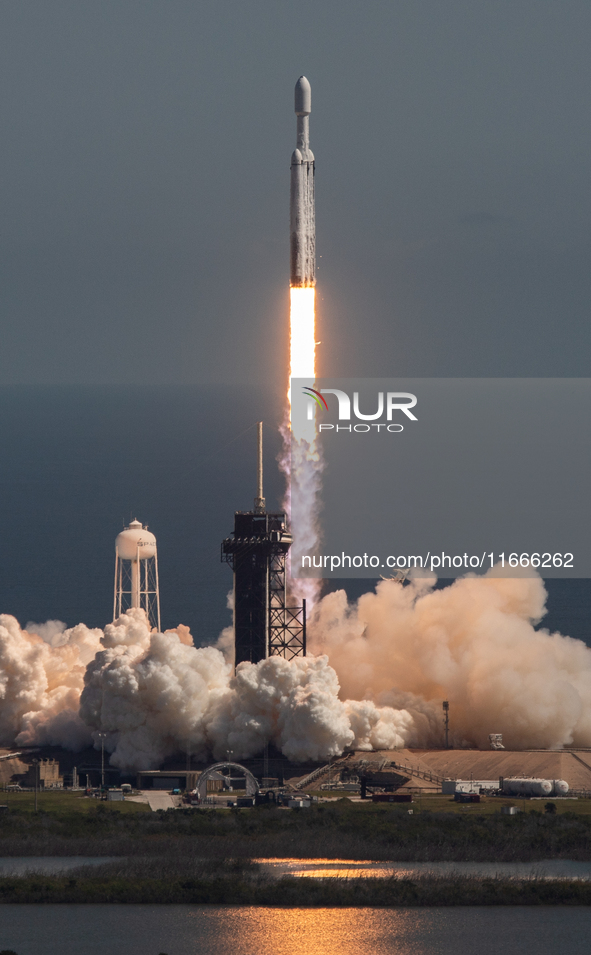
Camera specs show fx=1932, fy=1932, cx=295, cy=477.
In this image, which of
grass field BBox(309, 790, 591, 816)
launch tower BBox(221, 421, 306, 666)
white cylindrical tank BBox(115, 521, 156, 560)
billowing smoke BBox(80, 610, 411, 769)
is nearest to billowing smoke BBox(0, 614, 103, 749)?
billowing smoke BBox(80, 610, 411, 769)

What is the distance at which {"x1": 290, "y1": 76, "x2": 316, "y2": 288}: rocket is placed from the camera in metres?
80.2

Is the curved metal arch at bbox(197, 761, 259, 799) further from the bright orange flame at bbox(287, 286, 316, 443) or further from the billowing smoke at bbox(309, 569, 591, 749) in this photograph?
the bright orange flame at bbox(287, 286, 316, 443)

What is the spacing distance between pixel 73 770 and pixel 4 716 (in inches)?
255

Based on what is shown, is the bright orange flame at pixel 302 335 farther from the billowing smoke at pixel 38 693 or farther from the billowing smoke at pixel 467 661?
the billowing smoke at pixel 38 693

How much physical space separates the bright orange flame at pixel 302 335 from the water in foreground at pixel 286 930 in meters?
31.2

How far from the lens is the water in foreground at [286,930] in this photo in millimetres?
52438

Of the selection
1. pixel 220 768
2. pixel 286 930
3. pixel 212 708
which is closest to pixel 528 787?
pixel 220 768

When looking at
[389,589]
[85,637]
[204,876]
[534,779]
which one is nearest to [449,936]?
[204,876]

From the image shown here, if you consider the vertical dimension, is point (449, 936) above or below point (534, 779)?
below

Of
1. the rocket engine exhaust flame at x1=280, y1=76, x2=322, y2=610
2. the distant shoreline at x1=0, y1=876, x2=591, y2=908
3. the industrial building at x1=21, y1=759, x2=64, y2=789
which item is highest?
the rocket engine exhaust flame at x1=280, y1=76, x2=322, y2=610

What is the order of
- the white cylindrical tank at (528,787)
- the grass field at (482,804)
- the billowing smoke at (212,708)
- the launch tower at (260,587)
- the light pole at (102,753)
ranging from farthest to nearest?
the launch tower at (260,587) → the light pole at (102,753) → the billowing smoke at (212,708) → the white cylindrical tank at (528,787) → the grass field at (482,804)

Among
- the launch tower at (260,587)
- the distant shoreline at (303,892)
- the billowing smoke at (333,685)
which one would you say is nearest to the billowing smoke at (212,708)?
the billowing smoke at (333,685)

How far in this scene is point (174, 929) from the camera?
54.4 m

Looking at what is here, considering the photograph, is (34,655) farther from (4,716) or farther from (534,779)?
(534,779)
